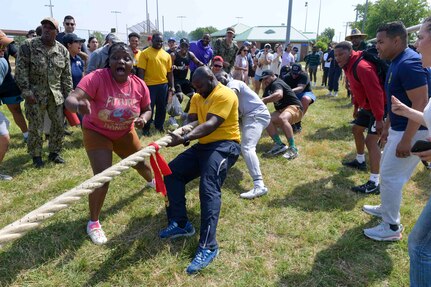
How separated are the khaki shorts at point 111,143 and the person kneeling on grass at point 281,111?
2.77m

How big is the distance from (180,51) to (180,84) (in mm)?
771

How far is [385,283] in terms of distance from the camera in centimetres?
266

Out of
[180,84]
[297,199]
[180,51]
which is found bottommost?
[297,199]

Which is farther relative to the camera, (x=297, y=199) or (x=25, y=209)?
(x=297, y=199)

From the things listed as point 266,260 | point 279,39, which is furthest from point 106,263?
point 279,39

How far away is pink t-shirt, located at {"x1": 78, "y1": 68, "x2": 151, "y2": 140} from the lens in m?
3.00

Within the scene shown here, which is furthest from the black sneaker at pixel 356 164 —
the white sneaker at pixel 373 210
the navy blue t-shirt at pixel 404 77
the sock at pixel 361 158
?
the navy blue t-shirt at pixel 404 77

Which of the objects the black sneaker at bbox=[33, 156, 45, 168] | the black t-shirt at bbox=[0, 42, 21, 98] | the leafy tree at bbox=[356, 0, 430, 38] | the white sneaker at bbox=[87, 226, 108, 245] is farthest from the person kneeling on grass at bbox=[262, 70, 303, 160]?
the leafy tree at bbox=[356, 0, 430, 38]

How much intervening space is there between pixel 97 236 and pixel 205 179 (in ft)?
3.98

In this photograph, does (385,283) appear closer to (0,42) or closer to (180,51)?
(0,42)

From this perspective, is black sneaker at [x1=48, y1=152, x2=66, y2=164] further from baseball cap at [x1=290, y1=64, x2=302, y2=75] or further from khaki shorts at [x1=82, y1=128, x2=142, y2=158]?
baseball cap at [x1=290, y1=64, x2=302, y2=75]

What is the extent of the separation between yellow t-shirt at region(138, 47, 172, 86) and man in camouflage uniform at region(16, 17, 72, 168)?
161 centimetres

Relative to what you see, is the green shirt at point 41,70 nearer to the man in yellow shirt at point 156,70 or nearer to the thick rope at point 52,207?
the man in yellow shirt at point 156,70

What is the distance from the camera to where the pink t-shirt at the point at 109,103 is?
300cm
